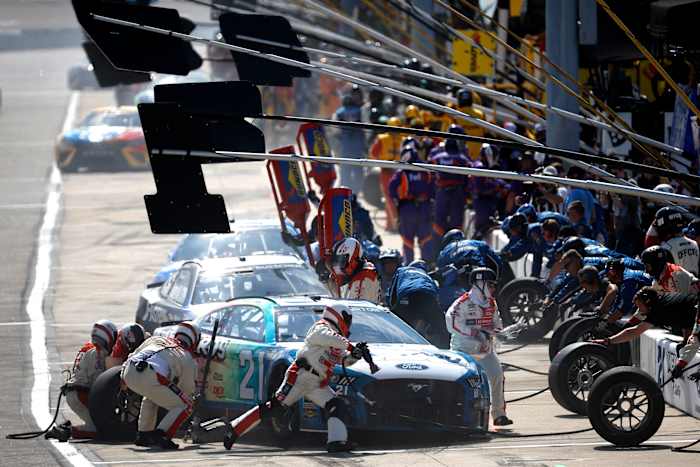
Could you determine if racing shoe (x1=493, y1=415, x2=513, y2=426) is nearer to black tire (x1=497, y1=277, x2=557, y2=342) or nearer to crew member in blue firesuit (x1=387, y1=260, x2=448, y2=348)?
crew member in blue firesuit (x1=387, y1=260, x2=448, y2=348)

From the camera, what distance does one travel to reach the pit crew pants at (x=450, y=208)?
23031 millimetres

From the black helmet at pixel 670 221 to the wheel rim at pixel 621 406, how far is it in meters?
3.64

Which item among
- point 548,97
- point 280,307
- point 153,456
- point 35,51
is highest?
point 35,51

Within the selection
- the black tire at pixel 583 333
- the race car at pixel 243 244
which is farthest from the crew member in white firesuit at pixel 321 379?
the race car at pixel 243 244

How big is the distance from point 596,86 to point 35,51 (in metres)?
75.4

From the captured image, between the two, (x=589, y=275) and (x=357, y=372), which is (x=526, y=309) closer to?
(x=589, y=275)

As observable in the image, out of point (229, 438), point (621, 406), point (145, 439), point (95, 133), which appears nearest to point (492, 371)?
point (621, 406)

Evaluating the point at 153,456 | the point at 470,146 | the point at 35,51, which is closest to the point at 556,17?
the point at 470,146

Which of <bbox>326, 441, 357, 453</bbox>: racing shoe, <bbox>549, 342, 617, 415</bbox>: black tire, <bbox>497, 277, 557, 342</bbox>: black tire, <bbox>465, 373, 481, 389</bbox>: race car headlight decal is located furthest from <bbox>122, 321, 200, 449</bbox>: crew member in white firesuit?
<bbox>497, 277, 557, 342</bbox>: black tire

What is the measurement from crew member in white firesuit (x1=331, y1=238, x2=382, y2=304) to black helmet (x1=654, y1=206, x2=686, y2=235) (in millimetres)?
2754

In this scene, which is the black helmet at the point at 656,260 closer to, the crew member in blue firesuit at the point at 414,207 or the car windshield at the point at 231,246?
the car windshield at the point at 231,246

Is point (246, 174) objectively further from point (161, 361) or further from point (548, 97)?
point (161, 361)

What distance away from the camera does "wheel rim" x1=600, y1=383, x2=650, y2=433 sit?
42.8 feet

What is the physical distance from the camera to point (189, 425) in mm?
14547
